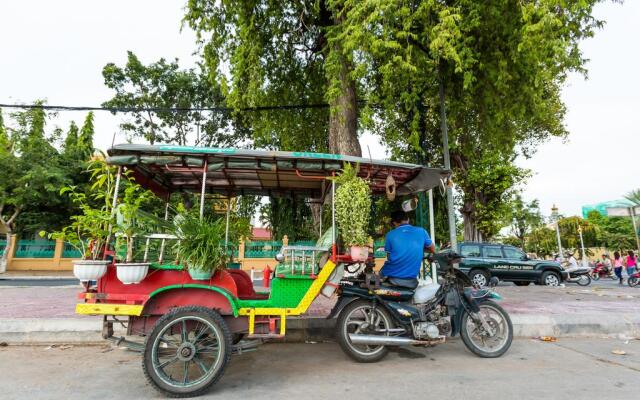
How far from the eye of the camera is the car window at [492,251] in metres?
13.5

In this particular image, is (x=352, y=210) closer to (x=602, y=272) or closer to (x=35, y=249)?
(x=35, y=249)

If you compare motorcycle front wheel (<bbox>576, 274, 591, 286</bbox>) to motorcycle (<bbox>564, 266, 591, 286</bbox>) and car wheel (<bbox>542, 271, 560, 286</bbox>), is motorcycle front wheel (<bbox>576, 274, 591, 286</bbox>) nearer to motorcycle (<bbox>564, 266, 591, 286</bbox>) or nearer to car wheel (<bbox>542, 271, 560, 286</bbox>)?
motorcycle (<bbox>564, 266, 591, 286</bbox>)

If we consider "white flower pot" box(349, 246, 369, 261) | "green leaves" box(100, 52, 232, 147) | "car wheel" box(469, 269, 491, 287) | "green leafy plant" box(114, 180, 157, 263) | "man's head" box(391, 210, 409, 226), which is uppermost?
"green leaves" box(100, 52, 232, 147)

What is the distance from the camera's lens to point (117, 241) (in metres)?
3.47

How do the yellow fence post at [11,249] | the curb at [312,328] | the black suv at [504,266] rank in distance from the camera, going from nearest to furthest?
the curb at [312,328], the black suv at [504,266], the yellow fence post at [11,249]

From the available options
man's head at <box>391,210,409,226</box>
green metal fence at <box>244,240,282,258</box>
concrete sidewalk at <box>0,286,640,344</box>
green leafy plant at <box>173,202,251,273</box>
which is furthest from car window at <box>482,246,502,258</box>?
green leafy plant at <box>173,202,251,273</box>

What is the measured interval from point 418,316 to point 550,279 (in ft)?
41.1

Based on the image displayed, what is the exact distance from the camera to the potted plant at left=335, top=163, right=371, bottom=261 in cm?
389

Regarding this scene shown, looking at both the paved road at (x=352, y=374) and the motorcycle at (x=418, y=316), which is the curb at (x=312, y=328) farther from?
the motorcycle at (x=418, y=316)

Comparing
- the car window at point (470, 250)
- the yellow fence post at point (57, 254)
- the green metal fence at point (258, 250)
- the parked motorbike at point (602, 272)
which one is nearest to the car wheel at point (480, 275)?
the car window at point (470, 250)

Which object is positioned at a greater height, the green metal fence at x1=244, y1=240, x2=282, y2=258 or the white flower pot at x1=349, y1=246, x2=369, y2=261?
the green metal fence at x1=244, y1=240, x2=282, y2=258

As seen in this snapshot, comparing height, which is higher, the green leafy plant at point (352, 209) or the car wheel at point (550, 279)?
the green leafy plant at point (352, 209)

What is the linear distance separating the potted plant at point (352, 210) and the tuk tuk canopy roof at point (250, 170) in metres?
0.29

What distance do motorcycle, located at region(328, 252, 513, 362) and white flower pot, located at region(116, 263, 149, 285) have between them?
2.16m
